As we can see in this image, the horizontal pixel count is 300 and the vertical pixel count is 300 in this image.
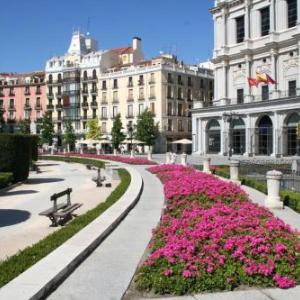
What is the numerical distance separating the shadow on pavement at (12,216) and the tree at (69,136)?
245ft

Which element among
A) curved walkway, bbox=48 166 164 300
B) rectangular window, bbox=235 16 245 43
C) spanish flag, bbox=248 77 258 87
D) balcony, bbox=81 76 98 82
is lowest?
curved walkway, bbox=48 166 164 300

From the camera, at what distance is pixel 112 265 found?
7984mm

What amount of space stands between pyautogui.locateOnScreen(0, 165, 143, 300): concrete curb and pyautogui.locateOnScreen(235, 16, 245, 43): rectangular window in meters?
51.5

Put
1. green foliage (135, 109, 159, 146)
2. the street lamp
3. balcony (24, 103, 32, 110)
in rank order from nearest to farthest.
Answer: the street lamp → green foliage (135, 109, 159, 146) → balcony (24, 103, 32, 110)

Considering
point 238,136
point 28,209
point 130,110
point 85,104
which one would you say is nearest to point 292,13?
point 238,136

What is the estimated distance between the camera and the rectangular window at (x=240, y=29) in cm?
5962

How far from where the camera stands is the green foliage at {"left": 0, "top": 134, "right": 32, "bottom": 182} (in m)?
26.8

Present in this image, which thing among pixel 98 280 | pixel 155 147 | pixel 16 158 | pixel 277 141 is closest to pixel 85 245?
pixel 98 280

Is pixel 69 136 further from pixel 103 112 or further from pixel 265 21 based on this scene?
pixel 265 21

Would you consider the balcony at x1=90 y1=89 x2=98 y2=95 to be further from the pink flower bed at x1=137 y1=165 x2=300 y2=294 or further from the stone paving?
the pink flower bed at x1=137 y1=165 x2=300 y2=294

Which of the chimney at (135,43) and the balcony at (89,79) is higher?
the chimney at (135,43)

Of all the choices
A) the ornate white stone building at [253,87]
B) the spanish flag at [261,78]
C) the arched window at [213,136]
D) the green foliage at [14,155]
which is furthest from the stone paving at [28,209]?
the arched window at [213,136]

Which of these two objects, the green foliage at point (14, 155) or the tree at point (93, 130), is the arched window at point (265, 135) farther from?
the tree at point (93, 130)

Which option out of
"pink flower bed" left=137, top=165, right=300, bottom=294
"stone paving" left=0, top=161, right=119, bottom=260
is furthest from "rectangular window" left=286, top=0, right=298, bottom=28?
"pink flower bed" left=137, top=165, right=300, bottom=294
